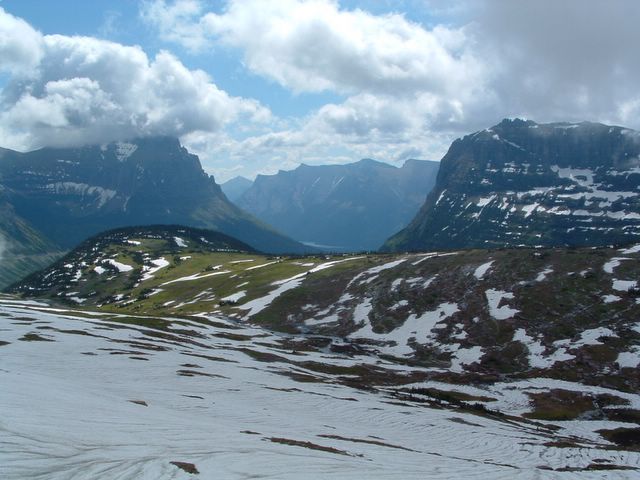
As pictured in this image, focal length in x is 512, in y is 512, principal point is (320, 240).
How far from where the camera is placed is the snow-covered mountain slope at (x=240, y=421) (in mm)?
24391

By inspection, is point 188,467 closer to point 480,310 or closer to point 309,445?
point 309,445

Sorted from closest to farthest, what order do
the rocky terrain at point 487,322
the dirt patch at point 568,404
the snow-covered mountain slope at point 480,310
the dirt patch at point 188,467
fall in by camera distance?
the dirt patch at point 188,467 < the dirt patch at point 568,404 < the rocky terrain at point 487,322 < the snow-covered mountain slope at point 480,310

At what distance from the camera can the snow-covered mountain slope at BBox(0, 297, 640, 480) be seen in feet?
80.0

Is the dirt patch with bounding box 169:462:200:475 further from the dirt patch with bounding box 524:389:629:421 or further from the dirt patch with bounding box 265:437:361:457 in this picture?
the dirt patch with bounding box 524:389:629:421

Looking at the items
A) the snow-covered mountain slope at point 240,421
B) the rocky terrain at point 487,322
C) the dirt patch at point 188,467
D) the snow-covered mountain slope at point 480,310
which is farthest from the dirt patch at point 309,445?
the snow-covered mountain slope at point 480,310

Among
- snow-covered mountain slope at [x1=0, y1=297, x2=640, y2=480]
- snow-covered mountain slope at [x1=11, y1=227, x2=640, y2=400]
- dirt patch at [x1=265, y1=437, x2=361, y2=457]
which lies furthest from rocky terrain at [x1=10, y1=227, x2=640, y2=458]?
dirt patch at [x1=265, y1=437, x2=361, y2=457]

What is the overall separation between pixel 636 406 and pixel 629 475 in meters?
49.5

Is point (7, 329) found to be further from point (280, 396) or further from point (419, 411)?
point (419, 411)

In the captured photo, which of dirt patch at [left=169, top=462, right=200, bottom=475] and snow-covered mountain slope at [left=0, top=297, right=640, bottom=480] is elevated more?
dirt patch at [left=169, top=462, right=200, bottom=475]

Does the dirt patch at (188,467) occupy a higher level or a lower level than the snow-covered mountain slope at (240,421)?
higher

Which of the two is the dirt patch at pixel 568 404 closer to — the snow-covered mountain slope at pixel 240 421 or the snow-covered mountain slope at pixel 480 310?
the snow-covered mountain slope at pixel 480 310

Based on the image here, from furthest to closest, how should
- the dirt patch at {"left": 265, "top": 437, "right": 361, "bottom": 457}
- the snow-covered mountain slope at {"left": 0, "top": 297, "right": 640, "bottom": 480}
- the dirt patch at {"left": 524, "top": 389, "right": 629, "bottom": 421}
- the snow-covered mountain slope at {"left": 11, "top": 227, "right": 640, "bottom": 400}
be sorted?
the snow-covered mountain slope at {"left": 11, "top": 227, "right": 640, "bottom": 400}
the dirt patch at {"left": 524, "top": 389, "right": 629, "bottom": 421}
the dirt patch at {"left": 265, "top": 437, "right": 361, "bottom": 457}
the snow-covered mountain slope at {"left": 0, "top": 297, "right": 640, "bottom": 480}

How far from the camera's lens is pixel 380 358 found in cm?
10988

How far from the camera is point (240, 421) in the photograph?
40.3m
